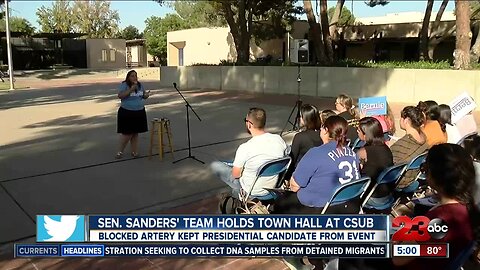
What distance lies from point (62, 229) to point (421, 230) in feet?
6.31


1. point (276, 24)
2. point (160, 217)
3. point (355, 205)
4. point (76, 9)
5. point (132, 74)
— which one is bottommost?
point (355, 205)

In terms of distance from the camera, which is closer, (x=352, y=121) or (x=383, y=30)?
(x=352, y=121)

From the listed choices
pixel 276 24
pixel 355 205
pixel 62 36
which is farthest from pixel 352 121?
pixel 62 36

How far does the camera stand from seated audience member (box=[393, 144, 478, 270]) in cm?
210

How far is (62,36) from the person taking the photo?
47.0 m

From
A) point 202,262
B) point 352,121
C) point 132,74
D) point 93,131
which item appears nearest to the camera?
point 202,262

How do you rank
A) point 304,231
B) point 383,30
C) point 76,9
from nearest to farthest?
point 304,231 < point 383,30 < point 76,9

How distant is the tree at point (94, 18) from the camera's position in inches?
2466

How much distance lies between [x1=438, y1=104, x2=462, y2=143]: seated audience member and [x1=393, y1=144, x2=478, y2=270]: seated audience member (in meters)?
2.97

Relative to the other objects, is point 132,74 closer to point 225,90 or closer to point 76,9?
point 225,90

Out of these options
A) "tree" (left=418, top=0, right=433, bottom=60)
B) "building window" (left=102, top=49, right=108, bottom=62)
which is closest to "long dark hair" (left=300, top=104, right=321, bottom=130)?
"tree" (left=418, top=0, right=433, bottom=60)

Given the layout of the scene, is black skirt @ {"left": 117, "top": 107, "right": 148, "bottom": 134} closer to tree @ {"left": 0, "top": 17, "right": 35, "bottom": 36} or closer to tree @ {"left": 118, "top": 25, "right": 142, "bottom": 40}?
tree @ {"left": 0, "top": 17, "right": 35, "bottom": 36}

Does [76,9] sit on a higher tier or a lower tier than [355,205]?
higher

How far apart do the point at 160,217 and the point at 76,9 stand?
66612mm
